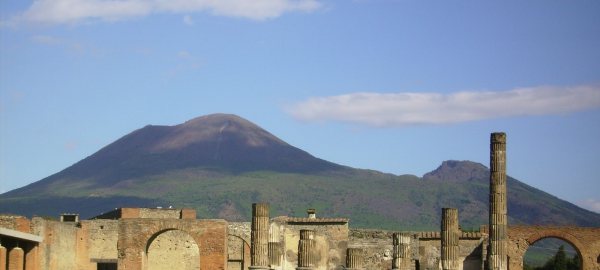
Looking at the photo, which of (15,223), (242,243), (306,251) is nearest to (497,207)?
(306,251)

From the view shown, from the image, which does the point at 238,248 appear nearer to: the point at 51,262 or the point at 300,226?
the point at 300,226

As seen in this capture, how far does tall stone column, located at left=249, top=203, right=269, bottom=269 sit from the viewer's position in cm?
5031

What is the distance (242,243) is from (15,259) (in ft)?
42.1

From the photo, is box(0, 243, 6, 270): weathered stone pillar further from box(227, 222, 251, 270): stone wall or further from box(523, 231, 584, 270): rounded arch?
box(523, 231, 584, 270): rounded arch

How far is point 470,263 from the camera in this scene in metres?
56.3

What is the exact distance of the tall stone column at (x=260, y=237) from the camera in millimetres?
50312

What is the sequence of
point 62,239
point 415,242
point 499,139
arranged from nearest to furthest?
point 499,139, point 62,239, point 415,242

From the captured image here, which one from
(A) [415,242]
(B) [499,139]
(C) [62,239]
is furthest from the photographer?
(A) [415,242]

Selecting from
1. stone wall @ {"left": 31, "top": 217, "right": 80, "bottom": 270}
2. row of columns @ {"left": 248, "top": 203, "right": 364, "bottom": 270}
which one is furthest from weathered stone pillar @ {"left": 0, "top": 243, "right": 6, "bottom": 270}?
row of columns @ {"left": 248, "top": 203, "right": 364, "bottom": 270}

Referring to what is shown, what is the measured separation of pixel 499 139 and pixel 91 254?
16292mm

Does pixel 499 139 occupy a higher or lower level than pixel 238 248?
higher

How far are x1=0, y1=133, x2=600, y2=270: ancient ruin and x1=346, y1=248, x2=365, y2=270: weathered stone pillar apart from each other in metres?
0.03

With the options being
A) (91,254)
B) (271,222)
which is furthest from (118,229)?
(271,222)

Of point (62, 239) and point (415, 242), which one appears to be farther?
point (415, 242)
